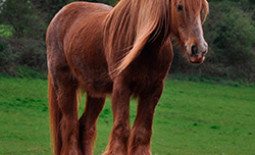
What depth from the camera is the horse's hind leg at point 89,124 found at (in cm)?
707

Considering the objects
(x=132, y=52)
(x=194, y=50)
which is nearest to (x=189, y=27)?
(x=194, y=50)

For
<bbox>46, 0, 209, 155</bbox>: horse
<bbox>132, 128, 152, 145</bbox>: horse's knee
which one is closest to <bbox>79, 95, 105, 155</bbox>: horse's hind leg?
<bbox>46, 0, 209, 155</bbox>: horse

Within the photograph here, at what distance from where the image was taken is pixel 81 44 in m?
6.14

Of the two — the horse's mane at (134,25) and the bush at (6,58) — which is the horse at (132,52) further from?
the bush at (6,58)

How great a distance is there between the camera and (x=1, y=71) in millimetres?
22219

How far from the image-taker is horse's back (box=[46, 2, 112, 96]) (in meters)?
5.81

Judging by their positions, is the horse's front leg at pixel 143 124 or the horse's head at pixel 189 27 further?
the horse's front leg at pixel 143 124

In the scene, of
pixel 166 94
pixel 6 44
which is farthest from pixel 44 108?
pixel 166 94

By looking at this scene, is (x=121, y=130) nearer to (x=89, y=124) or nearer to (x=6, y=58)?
(x=89, y=124)

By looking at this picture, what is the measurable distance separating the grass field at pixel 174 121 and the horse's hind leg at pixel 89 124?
10.3 ft

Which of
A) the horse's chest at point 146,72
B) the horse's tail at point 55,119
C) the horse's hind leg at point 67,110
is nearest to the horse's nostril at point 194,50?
the horse's chest at point 146,72

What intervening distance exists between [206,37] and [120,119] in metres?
25.9

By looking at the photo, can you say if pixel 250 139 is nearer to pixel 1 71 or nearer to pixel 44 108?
pixel 44 108

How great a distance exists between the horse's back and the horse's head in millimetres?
1142
